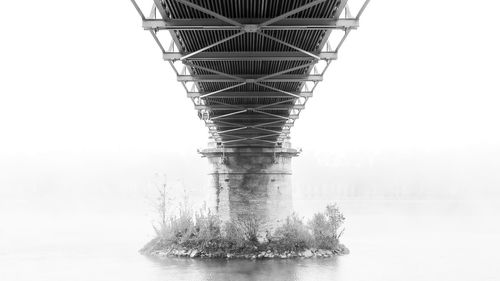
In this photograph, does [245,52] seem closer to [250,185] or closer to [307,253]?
[250,185]

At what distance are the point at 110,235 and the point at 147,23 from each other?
4616cm

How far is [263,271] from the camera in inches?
1111

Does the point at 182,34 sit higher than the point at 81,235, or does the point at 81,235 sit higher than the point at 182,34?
the point at 182,34

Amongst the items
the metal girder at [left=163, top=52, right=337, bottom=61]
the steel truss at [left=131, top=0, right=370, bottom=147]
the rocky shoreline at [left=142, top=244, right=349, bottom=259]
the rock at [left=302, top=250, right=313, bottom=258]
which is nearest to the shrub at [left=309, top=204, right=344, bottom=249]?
Result: the rocky shoreline at [left=142, top=244, right=349, bottom=259]

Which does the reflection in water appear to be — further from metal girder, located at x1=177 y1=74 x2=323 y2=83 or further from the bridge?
metal girder, located at x1=177 y1=74 x2=323 y2=83

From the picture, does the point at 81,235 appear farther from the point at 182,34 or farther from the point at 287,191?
the point at 182,34

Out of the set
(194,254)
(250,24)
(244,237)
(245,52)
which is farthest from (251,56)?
(194,254)

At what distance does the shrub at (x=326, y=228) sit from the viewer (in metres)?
33.4

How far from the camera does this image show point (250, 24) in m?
10.9

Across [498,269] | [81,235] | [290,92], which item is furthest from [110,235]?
[290,92]

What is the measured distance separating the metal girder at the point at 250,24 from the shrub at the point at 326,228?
77.6 feet

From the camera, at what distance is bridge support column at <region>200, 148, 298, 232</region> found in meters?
31.2

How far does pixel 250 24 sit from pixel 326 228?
2512 cm

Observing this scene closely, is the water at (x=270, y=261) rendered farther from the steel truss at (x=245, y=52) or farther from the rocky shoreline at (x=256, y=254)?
the steel truss at (x=245, y=52)
